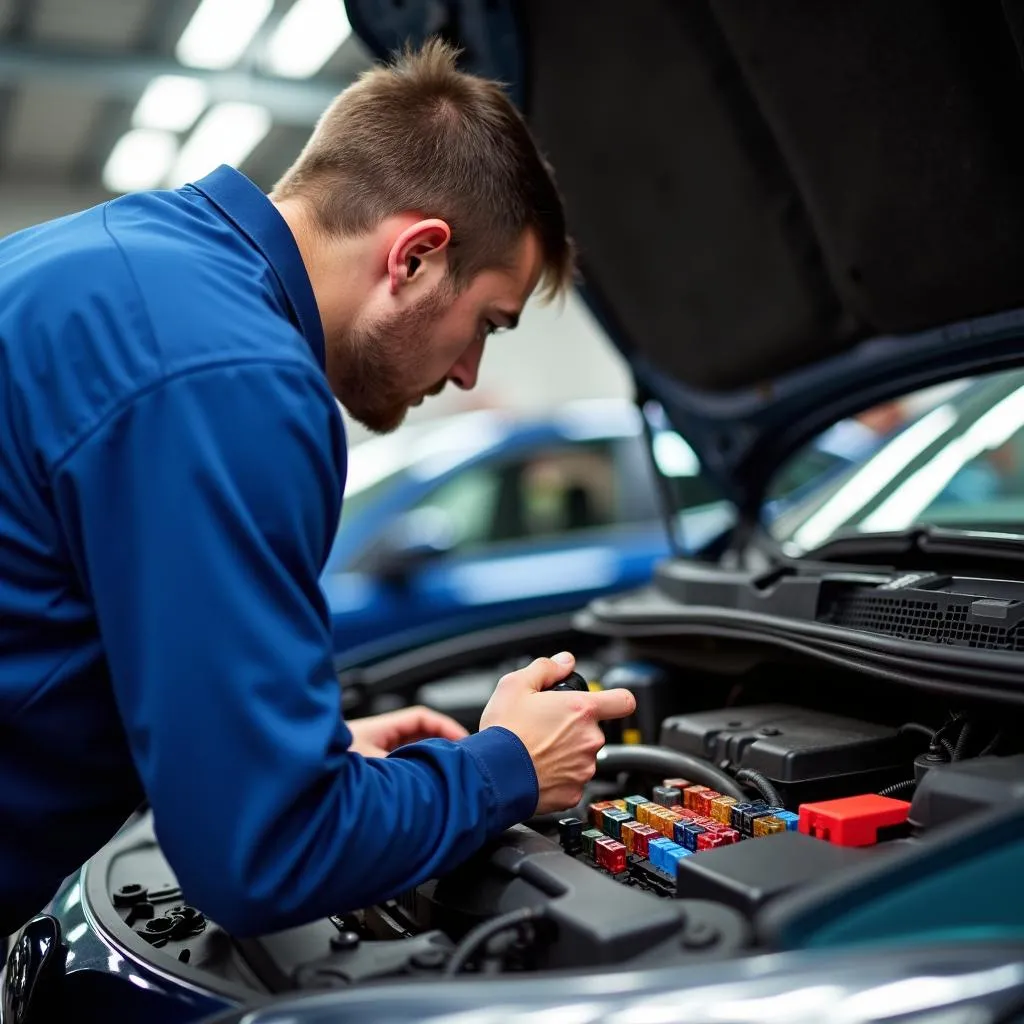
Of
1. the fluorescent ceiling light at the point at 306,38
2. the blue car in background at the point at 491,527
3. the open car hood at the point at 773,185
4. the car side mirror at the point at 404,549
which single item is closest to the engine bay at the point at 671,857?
the open car hood at the point at 773,185

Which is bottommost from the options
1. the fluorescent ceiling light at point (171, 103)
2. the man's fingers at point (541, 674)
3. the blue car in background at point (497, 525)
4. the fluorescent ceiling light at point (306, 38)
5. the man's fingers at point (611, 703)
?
the blue car in background at point (497, 525)

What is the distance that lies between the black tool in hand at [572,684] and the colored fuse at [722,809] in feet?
0.75

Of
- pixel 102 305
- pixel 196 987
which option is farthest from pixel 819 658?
pixel 102 305

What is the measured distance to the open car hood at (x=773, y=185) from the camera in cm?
157

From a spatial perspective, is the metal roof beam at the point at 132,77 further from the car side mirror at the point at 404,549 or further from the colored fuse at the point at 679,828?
the colored fuse at the point at 679,828

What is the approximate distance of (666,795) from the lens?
55.8 inches

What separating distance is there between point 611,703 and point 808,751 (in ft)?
0.97

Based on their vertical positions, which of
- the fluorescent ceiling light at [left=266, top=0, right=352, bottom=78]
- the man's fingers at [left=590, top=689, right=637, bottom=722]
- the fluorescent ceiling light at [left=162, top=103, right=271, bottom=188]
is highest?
the fluorescent ceiling light at [left=162, top=103, right=271, bottom=188]

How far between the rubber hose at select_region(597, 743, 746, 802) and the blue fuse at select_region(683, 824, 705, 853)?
0.41ft

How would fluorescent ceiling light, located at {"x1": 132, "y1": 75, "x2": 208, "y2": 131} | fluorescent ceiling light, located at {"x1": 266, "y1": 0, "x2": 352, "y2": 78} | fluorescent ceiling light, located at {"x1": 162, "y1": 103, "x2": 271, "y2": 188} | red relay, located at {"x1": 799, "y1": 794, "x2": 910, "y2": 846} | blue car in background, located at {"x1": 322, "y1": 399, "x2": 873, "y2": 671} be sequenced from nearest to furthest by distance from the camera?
red relay, located at {"x1": 799, "y1": 794, "x2": 910, "y2": 846}
blue car in background, located at {"x1": 322, "y1": 399, "x2": 873, "y2": 671}
fluorescent ceiling light, located at {"x1": 266, "y1": 0, "x2": 352, "y2": 78}
fluorescent ceiling light, located at {"x1": 132, "y1": 75, "x2": 208, "y2": 131}
fluorescent ceiling light, located at {"x1": 162, "y1": 103, "x2": 271, "y2": 188}

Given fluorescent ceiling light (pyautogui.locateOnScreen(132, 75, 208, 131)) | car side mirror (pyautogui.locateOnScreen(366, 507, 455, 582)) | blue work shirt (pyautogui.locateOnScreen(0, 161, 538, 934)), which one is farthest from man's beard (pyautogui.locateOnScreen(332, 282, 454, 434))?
fluorescent ceiling light (pyautogui.locateOnScreen(132, 75, 208, 131))

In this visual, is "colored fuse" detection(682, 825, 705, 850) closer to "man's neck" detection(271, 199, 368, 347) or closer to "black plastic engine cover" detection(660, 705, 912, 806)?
"black plastic engine cover" detection(660, 705, 912, 806)

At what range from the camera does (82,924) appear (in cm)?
133

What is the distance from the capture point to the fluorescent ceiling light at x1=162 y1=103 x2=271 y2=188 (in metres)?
7.20
